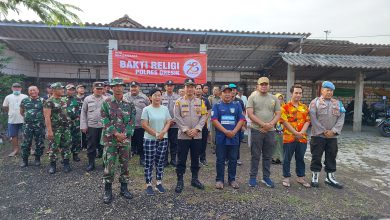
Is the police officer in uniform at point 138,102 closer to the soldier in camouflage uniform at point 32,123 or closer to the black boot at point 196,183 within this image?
the black boot at point 196,183

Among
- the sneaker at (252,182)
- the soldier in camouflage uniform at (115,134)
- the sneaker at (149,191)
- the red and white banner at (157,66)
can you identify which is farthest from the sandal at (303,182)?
the red and white banner at (157,66)

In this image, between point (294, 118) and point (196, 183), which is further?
point (294, 118)

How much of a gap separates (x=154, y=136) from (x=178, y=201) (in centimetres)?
108

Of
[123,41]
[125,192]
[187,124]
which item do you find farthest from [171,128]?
[123,41]

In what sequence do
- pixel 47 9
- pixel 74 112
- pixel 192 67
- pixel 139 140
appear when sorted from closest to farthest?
1. pixel 47 9
2. pixel 74 112
3. pixel 139 140
4. pixel 192 67

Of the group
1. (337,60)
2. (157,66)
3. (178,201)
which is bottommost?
(178,201)

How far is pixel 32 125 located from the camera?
564 centimetres

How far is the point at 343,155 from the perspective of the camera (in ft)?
24.6

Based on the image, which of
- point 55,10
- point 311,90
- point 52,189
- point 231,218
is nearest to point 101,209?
point 52,189

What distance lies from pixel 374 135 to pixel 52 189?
11971 millimetres

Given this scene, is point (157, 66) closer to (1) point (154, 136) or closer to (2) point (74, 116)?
(2) point (74, 116)

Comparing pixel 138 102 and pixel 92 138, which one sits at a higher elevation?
pixel 138 102

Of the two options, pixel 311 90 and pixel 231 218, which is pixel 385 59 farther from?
pixel 231 218

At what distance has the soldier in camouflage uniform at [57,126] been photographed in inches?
206
